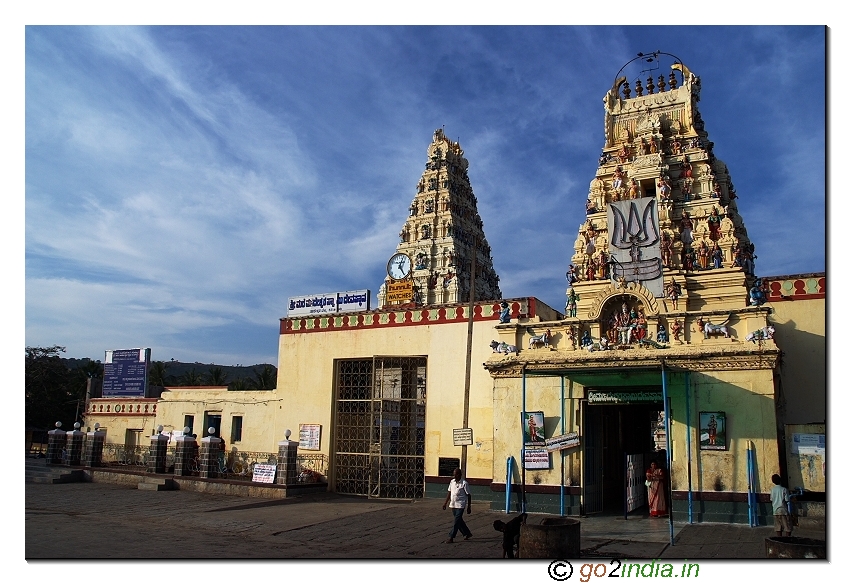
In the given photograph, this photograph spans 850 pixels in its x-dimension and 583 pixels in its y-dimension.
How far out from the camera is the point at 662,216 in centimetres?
1933

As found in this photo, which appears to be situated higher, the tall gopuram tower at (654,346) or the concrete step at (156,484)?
the tall gopuram tower at (654,346)

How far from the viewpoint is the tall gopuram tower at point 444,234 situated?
146 feet

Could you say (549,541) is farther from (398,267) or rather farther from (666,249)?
(398,267)

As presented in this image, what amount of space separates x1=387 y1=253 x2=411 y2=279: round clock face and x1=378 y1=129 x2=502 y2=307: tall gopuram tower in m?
14.5

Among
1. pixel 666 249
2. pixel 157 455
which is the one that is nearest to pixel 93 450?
pixel 157 455

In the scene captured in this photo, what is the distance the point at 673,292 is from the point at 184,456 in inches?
666

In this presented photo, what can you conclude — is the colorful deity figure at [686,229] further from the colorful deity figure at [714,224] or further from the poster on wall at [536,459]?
the poster on wall at [536,459]

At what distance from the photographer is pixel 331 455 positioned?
2308 centimetres

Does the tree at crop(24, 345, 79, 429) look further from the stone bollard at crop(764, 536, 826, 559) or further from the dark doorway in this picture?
the stone bollard at crop(764, 536, 826, 559)

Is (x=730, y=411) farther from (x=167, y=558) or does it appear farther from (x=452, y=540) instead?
(x=167, y=558)

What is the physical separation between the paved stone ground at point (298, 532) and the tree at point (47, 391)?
21.0 metres

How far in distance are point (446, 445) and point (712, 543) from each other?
31.8 ft

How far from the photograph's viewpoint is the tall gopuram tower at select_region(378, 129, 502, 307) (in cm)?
4438

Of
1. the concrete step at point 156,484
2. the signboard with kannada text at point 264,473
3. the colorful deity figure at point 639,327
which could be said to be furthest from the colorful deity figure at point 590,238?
the concrete step at point 156,484
